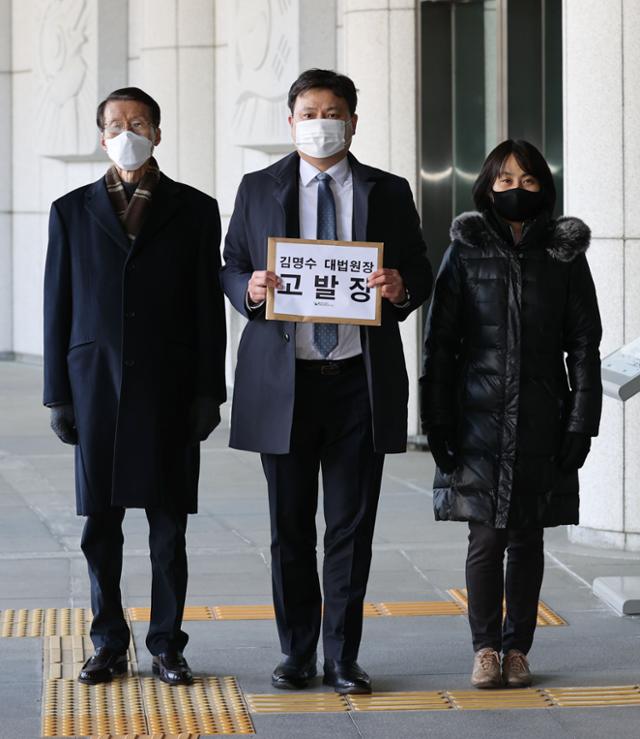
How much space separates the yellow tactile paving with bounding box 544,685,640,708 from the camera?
17.7ft

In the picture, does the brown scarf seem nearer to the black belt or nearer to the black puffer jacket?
the black belt

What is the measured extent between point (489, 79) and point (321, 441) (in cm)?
663

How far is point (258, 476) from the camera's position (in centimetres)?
1085

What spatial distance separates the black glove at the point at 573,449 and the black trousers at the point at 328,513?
2.15 ft

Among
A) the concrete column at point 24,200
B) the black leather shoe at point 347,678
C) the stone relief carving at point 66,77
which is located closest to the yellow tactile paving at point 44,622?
the black leather shoe at point 347,678

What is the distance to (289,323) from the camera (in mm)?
5277

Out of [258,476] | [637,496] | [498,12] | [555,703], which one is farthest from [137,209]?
[498,12]

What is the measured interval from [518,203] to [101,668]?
2.24 metres

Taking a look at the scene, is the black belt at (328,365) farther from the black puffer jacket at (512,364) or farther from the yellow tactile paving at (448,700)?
the yellow tactile paving at (448,700)

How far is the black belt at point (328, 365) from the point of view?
17.4 feet

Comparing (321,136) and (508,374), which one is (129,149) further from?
(508,374)

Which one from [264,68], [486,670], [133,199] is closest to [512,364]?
[486,670]

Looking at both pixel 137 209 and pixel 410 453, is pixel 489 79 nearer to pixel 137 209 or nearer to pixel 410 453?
pixel 410 453

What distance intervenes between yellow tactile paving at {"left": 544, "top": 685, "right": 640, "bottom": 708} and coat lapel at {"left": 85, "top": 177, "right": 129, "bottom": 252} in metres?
2.21
